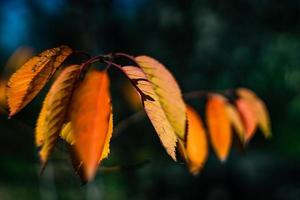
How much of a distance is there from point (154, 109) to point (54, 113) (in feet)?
0.35

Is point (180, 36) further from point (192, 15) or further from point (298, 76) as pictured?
point (298, 76)

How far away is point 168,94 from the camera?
45cm

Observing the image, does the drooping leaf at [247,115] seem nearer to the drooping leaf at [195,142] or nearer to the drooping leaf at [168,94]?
the drooping leaf at [195,142]

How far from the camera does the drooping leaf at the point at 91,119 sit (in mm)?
359

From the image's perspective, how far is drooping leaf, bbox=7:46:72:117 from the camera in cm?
47

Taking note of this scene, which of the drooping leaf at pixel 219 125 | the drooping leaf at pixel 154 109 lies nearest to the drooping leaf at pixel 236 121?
the drooping leaf at pixel 219 125

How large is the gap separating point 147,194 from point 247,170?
50.0 inches

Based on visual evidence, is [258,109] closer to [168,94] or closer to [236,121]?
[236,121]

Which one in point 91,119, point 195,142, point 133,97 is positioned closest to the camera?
point 91,119

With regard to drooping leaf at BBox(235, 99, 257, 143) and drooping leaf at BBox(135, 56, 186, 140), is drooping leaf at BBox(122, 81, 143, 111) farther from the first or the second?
drooping leaf at BBox(135, 56, 186, 140)

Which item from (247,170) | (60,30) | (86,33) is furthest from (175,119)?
(247,170)

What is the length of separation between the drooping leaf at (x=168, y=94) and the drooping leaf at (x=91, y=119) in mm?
50

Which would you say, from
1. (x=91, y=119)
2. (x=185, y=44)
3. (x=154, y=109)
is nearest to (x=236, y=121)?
(x=154, y=109)

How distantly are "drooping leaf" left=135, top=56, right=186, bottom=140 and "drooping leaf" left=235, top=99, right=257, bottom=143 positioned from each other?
1.67 feet
